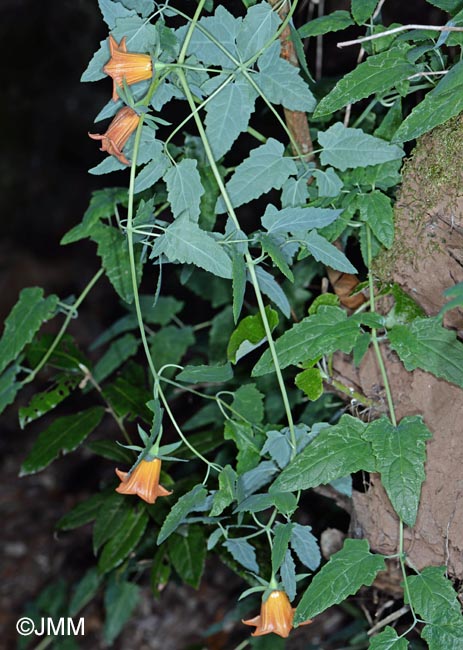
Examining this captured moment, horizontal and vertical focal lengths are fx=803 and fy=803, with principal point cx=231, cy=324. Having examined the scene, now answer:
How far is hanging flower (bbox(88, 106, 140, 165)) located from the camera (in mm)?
1045

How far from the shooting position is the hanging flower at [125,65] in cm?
102

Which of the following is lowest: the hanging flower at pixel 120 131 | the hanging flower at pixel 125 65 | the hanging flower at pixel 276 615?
the hanging flower at pixel 276 615

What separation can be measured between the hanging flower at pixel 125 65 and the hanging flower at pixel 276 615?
2.36 ft

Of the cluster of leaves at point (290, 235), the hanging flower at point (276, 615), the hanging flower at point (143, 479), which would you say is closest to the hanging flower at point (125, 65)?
the cluster of leaves at point (290, 235)

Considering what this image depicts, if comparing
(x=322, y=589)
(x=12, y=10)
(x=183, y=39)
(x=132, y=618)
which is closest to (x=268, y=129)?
(x=183, y=39)

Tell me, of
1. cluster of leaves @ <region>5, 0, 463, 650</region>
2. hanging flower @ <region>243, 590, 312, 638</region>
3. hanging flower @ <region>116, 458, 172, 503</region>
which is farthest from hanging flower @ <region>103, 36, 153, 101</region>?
hanging flower @ <region>243, 590, 312, 638</region>

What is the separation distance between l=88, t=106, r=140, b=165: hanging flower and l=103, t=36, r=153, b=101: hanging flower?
3 centimetres

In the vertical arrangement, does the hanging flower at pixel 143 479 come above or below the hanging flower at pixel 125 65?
below

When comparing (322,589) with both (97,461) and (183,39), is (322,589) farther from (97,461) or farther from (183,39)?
(97,461)

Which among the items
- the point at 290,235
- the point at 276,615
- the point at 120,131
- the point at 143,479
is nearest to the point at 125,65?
the point at 120,131

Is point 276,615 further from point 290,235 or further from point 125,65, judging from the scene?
point 125,65

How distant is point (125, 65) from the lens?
1.03 meters

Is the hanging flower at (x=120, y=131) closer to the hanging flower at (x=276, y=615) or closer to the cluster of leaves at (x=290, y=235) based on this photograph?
the cluster of leaves at (x=290, y=235)

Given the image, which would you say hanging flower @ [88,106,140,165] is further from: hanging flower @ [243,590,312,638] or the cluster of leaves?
hanging flower @ [243,590,312,638]
